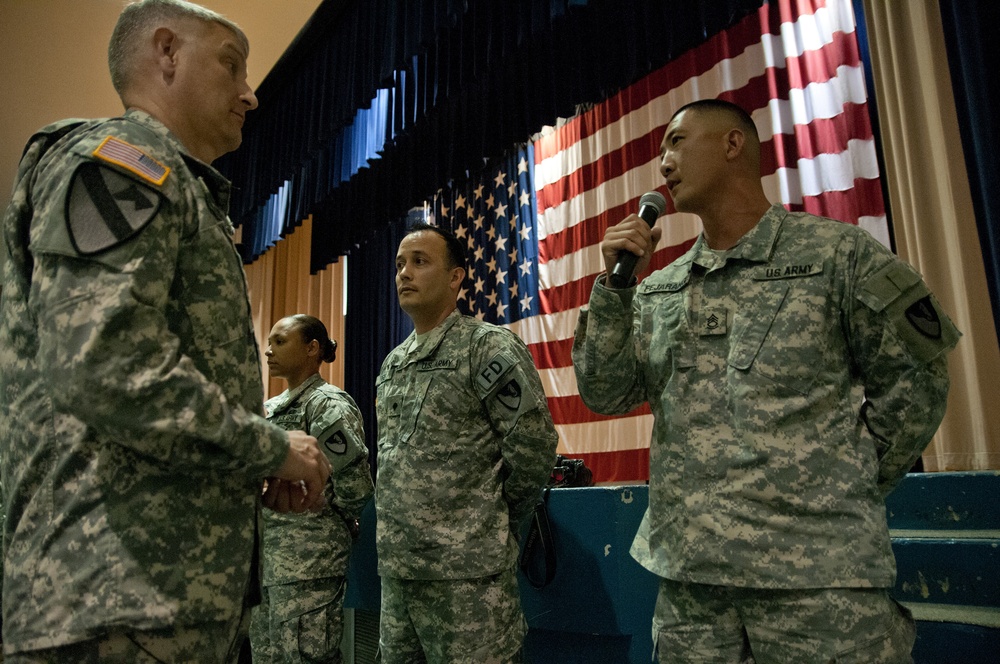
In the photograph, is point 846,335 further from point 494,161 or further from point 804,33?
point 494,161

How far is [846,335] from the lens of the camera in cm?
141

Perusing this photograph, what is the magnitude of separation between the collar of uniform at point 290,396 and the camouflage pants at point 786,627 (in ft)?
6.56

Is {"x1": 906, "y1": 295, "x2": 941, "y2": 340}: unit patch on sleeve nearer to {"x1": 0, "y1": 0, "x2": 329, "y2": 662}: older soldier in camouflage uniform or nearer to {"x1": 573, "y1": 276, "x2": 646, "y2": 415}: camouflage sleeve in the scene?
{"x1": 573, "y1": 276, "x2": 646, "y2": 415}: camouflage sleeve

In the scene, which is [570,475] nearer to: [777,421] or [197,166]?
[777,421]

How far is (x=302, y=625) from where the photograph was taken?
8.79 feet

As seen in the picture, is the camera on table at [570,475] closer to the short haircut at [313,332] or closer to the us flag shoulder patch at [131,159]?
the short haircut at [313,332]

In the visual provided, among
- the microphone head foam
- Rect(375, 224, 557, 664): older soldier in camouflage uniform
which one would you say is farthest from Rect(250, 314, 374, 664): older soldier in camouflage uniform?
the microphone head foam

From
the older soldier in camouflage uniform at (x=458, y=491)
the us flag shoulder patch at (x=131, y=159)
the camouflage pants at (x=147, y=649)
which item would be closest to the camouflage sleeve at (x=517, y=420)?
the older soldier in camouflage uniform at (x=458, y=491)

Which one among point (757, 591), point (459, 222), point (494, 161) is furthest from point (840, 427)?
point (459, 222)

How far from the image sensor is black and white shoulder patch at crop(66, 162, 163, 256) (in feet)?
2.97

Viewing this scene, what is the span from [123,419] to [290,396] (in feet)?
7.16

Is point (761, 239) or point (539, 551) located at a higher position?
point (761, 239)

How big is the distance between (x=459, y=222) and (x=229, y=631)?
434 cm

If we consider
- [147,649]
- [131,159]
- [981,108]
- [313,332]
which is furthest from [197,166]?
[981,108]
